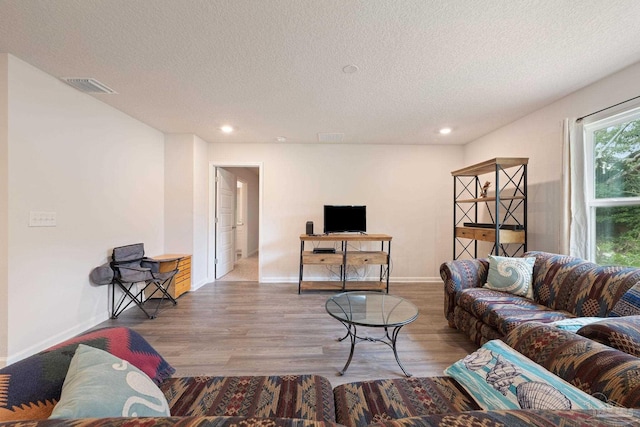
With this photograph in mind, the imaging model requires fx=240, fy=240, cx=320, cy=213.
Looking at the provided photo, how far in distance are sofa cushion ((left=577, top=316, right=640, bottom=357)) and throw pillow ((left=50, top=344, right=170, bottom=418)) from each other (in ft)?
6.07

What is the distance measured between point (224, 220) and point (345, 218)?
7.66 feet

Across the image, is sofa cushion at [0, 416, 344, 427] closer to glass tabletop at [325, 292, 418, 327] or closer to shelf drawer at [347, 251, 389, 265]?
glass tabletop at [325, 292, 418, 327]

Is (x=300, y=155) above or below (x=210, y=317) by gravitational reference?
above

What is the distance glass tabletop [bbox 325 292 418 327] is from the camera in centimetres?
177

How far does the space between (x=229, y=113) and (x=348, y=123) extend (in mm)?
1512

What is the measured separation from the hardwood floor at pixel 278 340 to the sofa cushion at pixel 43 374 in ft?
3.25

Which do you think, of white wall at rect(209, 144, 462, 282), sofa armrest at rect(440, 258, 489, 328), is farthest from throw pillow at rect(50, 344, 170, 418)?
white wall at rect(209, 144, 462, 282)

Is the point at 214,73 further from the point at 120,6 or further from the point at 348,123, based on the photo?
the point at 348,123

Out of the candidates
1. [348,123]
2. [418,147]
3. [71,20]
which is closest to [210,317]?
[71,20]

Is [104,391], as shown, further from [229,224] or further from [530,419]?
[229,224]

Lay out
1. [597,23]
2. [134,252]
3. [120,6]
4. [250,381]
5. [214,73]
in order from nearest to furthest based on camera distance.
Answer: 1. [250,381]
2. [120,6]
3. [597,23]
4. [214,73]
5. [134,252]

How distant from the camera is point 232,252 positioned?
5117mm

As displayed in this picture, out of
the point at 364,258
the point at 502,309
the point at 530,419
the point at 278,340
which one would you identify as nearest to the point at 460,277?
the point at 502,309

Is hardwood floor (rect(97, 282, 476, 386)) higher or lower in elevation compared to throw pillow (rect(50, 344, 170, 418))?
lower
